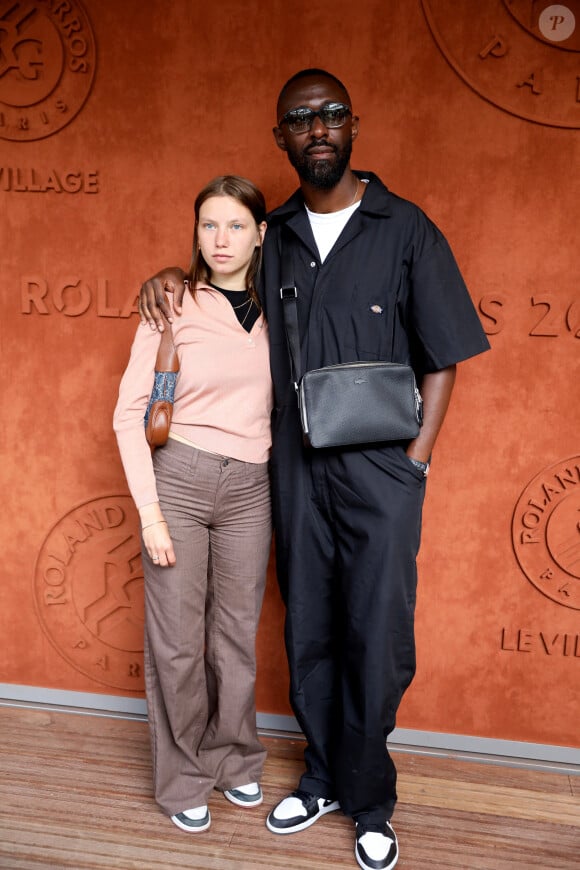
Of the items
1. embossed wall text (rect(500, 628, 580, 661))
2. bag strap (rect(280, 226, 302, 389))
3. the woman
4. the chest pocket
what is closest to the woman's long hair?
the woman

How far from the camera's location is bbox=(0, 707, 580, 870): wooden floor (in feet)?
6.54

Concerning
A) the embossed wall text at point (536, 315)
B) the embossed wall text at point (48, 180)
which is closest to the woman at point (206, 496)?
the embossed wall text at point (48, 180)

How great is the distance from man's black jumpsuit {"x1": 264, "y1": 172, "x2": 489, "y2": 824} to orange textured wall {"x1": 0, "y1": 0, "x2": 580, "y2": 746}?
401 millimetres

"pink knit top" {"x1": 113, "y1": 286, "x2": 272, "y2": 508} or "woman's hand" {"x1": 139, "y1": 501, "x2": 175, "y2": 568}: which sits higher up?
"pink knit top" {"x1": 113, "y1": 286, "x2": 272, "y2": 508}

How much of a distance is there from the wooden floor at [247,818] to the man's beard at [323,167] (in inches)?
71.5

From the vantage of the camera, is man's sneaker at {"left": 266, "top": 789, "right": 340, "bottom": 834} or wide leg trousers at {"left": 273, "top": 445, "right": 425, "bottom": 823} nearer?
wide leg trousers at {"left": 273, "top": 445, "right": 425, "bottom": 823}

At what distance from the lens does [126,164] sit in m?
2.40

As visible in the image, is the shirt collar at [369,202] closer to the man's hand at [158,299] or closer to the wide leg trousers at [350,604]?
the man's hand at [158,299]

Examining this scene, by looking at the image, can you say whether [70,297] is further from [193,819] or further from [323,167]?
[193,819]

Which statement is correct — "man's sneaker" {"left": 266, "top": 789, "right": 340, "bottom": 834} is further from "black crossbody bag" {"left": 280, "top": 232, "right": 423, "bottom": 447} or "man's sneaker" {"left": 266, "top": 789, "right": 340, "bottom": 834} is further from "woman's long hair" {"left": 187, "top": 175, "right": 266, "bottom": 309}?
"woman's long hair" {"left": 187, "top": 175, "right": 266, "bottom": 309}

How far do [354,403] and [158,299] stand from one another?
605 millimetres

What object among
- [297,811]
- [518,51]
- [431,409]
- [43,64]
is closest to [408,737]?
[297,811]

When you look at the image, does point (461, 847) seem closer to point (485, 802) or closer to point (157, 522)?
point (485, 802)

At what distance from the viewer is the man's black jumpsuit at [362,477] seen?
1.91m
